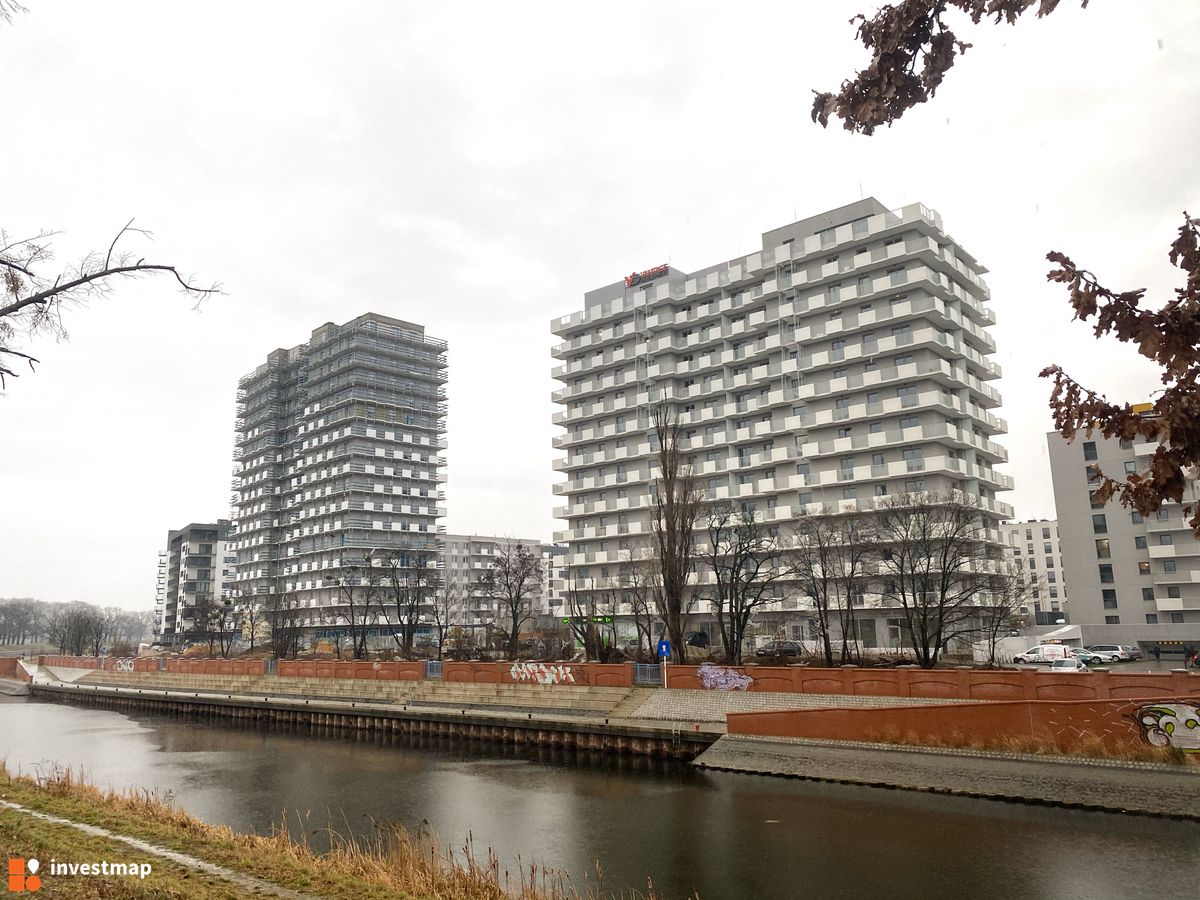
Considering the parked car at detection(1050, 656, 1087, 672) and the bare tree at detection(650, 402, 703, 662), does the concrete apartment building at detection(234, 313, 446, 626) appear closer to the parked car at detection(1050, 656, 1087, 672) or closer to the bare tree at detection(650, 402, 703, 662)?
the bare tree at detection(650, 402, 703, 662)

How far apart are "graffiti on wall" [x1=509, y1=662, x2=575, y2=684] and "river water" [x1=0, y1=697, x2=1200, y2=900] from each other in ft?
22.1

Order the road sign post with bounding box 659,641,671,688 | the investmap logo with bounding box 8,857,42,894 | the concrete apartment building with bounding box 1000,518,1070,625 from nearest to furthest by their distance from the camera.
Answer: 1. the investmap logo with bounding box 8,857,42,894
2. the road sign post with bounding box 659,641,671,688
3. the concrete apartment building with bounding box 1000,518,1070,625

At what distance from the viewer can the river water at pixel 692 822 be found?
1784 cm

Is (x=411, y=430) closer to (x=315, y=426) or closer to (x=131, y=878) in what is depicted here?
(x=315, y=426)

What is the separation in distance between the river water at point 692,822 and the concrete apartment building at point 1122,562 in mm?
68002

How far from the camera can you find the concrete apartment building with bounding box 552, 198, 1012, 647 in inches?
3093

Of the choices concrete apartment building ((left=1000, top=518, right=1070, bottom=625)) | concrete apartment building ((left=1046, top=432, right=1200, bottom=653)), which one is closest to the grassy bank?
concrete apartment building ((left=1046, top=432, right=1200, bottom=653))

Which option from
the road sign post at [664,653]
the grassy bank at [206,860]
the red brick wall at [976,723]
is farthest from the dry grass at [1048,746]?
the grassy bank at [206,860]

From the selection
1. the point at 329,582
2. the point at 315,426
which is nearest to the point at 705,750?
the point at 329,582

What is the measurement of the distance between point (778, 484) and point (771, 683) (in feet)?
158

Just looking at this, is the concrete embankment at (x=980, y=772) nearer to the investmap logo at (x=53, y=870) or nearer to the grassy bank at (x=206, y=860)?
the grassy bank at (x=206, y=860)

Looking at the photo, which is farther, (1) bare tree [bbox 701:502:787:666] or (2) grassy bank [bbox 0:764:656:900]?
(1) bare tree [bbox 701:502:787:666]

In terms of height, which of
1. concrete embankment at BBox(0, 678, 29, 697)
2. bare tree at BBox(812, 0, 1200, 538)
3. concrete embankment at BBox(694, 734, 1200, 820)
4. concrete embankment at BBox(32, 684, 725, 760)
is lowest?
concrete embankment at BBox(0, 678, 29, 697)

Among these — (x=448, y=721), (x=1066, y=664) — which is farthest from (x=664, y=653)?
(x=1066, y=664)
